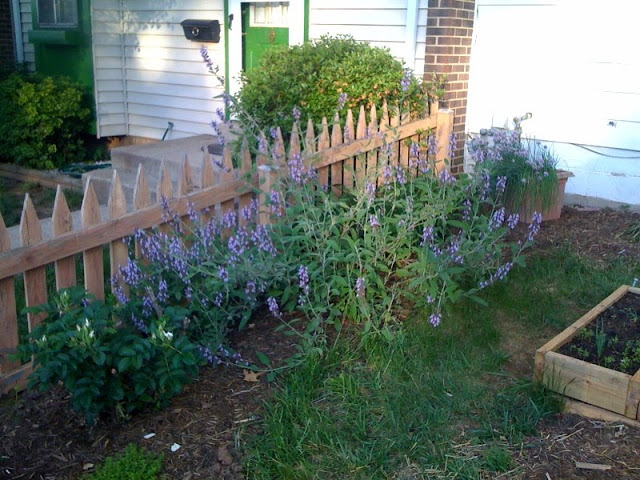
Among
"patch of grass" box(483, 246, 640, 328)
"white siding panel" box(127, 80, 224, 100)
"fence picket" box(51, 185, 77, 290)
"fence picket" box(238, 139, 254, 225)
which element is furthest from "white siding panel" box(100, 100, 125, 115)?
"patch of grass" box(483, 246, 640, 328)

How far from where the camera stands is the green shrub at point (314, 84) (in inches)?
227

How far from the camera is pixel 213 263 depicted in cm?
390

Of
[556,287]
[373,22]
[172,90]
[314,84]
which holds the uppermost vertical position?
[373,22]

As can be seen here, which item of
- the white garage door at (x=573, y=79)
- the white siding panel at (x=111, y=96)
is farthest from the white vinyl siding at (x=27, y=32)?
the white garage door at (x=573, y=79)

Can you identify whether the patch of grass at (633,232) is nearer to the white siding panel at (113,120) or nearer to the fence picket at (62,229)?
the fence picket at (62,229)

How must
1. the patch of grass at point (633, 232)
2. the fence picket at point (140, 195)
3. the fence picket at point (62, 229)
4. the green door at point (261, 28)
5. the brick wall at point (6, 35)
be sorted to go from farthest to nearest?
the brick wall at point (6, 35) → the green door at point (261, 28) → the patch of grass at point (633, 232) → the fence picket at point (140, 195) → the fence picket at point (62, 229)

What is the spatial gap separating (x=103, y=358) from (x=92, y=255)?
112cm

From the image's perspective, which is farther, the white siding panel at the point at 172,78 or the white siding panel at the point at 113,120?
the white siding panel at the point at 113,120

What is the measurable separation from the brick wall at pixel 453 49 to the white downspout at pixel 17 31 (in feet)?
24.3

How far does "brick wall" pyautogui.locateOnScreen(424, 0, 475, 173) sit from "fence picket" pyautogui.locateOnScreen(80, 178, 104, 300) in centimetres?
390

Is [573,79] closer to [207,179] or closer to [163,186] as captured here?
[207,179]

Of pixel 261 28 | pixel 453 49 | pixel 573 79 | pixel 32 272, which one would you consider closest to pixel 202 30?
pixel 261 28

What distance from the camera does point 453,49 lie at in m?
6.94

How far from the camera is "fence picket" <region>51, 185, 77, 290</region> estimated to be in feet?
12.6
